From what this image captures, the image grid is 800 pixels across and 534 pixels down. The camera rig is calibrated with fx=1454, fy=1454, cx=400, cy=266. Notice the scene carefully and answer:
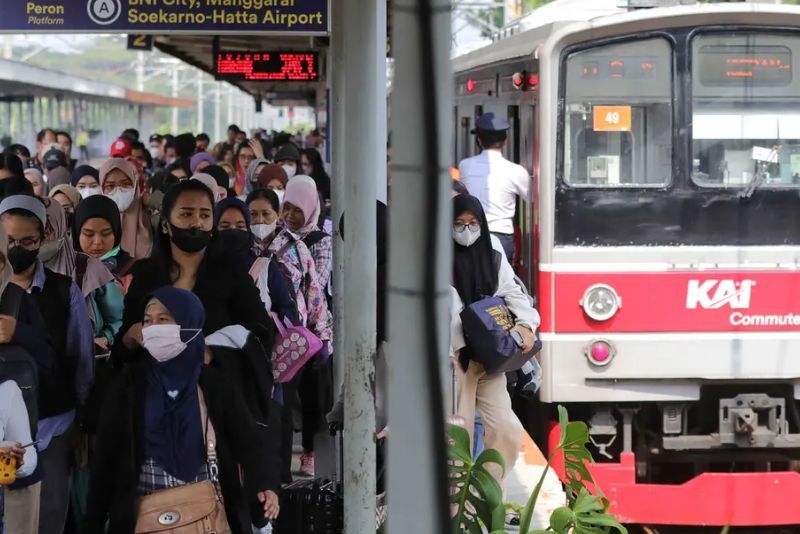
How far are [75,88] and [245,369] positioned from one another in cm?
3393

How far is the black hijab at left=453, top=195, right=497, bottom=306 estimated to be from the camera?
6375mm

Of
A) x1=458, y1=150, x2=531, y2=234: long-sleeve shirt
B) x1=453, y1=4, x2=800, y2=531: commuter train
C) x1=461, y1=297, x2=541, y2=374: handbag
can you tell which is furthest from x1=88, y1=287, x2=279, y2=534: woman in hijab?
x1=458, y1=150, x2=531, y2=234: long-sleeve shirt

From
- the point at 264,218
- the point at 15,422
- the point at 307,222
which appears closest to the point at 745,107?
the point at 307,222

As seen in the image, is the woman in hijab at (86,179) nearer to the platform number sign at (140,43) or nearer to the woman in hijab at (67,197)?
the woman in hijab at (67,197)

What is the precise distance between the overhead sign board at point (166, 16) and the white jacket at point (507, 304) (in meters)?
3.13

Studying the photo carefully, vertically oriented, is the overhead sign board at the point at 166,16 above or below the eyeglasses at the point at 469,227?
above

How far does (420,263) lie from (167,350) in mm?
2250

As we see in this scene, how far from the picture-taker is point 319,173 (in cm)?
1368

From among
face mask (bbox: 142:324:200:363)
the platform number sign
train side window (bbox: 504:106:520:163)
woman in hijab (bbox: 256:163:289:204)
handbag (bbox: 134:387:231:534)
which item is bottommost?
handbag (bbox: 134:387:231:534)

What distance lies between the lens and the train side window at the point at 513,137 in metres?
8.66

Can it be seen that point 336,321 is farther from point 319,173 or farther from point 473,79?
point 319,173

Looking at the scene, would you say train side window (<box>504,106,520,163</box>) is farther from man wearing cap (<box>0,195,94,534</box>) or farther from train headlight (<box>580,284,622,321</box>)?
man wearing cap (<box>0,195,94,534</box>)

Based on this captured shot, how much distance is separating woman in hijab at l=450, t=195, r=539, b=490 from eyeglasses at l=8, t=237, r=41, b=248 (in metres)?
1.79

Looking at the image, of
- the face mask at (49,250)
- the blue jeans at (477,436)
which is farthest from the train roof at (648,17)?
the face mask at (49,250)
